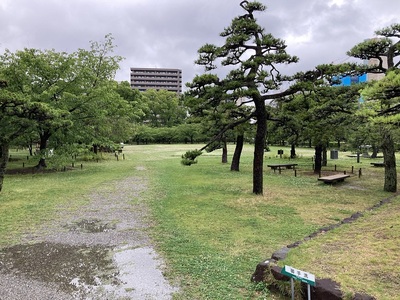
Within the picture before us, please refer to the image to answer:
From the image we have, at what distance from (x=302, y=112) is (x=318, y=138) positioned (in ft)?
15.9

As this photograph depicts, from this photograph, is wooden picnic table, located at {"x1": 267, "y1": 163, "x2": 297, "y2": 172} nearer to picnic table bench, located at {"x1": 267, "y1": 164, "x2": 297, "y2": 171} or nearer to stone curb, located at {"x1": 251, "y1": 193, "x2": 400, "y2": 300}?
picnic table bench, located at {"x1": 267, "y1": 164, "x2": 297, "y2": 171}

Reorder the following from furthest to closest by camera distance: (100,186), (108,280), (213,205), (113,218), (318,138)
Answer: (318,138) < (100,186) < (213,205) < (113,218) < (108,280)

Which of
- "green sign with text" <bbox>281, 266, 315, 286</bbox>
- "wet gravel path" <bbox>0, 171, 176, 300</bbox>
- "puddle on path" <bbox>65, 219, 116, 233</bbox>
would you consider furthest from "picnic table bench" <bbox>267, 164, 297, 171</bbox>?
"green sign with text" <bbox>281, 266, 315, 286</bbox>

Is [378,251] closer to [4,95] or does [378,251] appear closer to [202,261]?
[202,261]

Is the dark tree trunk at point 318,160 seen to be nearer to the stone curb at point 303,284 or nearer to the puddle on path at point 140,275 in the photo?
the stone curb at point 303,284

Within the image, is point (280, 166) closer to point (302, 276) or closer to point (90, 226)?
point (90, 226)

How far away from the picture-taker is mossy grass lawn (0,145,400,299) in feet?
12.8

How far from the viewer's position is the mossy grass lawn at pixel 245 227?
3889 mm

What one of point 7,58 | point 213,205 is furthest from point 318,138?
point 7,58

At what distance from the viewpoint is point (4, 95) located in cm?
1080

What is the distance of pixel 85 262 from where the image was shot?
497 centimetres

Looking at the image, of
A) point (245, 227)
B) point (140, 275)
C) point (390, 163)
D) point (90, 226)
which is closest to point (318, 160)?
point (390, 163)

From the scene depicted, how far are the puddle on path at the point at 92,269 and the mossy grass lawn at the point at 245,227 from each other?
1.17 feet

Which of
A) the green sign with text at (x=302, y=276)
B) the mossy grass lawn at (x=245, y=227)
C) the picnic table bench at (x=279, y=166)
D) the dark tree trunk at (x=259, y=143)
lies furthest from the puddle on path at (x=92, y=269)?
the picnic table bench at (x=279, y=166)
